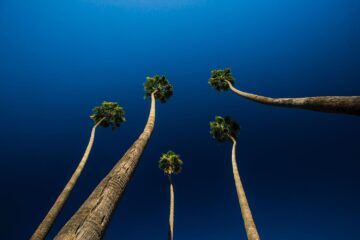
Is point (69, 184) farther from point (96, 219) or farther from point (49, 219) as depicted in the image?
point (96, 219)

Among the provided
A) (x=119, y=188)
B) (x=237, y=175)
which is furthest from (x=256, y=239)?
(x=119, y=188)

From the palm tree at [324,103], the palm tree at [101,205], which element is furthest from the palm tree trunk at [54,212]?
the palm tree at [324,103]

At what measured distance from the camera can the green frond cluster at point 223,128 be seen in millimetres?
28406

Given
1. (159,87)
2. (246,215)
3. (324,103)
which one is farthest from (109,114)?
(324,103)

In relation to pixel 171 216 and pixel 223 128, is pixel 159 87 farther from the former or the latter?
pixel 171 216

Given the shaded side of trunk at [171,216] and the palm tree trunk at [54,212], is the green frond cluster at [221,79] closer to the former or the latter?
the shaded side of trunk at [171,216]

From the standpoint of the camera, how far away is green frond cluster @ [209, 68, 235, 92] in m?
28.6

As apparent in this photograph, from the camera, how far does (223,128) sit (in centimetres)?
2873

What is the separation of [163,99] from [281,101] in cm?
1581

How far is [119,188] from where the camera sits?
5000 mm

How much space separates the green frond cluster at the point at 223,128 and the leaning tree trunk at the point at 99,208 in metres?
23.2

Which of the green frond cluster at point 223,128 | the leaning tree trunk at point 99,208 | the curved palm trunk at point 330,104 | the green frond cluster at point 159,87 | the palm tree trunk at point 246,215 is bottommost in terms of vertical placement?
the palm tree trunk at point 246,215

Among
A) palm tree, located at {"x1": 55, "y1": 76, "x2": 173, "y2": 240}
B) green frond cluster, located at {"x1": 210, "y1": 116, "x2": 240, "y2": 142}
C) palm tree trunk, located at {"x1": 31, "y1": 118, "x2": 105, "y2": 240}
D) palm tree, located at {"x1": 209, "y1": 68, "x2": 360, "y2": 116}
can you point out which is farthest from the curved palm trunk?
green frond cluster, located at {"x1": 210, "y1": 116, "x2": 240, "y2": 142}

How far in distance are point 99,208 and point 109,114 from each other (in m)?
26.4
